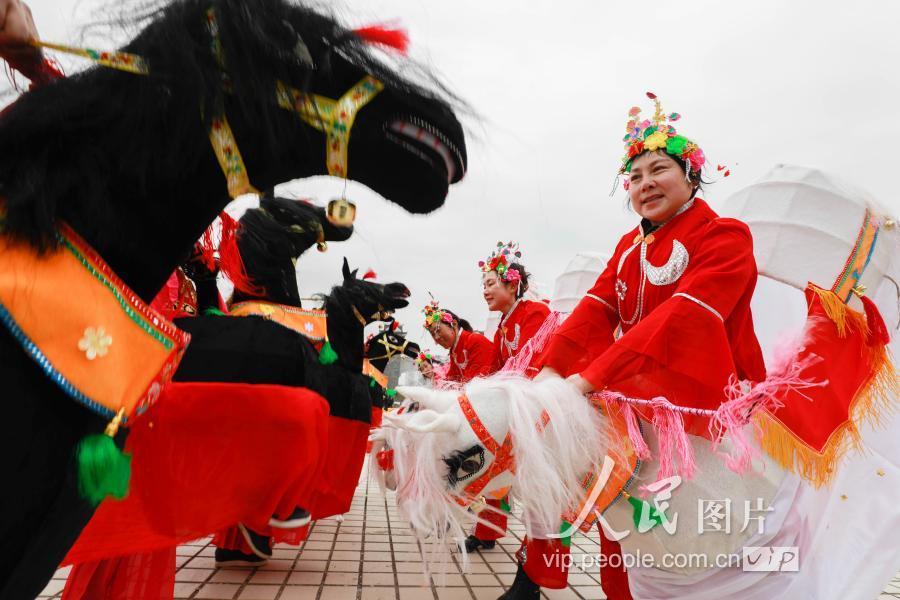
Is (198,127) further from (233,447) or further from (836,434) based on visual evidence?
(836,434)

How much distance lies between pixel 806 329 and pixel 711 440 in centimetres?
67

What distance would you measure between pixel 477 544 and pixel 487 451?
2938 millimetres

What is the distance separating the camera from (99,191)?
918mm

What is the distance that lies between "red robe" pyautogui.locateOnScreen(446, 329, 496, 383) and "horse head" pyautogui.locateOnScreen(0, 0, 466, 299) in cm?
458

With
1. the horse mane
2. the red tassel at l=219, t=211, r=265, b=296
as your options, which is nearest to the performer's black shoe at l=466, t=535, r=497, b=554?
the red tassel at l=219, t=211, r=265, b=296

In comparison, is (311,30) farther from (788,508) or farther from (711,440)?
(788,508)

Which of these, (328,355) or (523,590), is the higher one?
(328,355)

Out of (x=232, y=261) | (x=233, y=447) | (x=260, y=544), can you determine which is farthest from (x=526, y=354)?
(x=260, y=544)

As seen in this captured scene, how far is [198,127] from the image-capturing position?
3.19ft

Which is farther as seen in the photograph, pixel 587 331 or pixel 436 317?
pixel 436 317

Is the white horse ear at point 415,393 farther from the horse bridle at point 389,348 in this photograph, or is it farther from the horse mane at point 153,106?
the horse bridle at point 389,348

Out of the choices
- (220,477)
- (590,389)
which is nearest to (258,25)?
(590,389)

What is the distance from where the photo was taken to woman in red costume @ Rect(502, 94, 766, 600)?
1622 mm

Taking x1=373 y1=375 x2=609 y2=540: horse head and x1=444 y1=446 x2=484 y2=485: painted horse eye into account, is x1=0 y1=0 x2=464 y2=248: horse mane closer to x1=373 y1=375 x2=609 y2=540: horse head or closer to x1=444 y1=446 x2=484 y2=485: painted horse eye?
x1=373 y1=375 x2=609 y2=540: horse head
